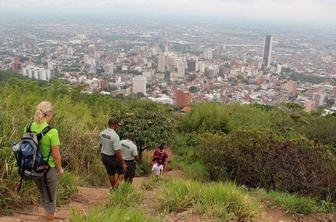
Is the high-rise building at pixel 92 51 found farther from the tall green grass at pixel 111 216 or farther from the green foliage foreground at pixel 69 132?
the tall green grass at pixel 111 216

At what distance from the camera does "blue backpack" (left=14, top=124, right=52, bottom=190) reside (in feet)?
11.4

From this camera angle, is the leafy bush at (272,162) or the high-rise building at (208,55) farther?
the high-rise building at (208,55)

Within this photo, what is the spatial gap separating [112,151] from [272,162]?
297 cm

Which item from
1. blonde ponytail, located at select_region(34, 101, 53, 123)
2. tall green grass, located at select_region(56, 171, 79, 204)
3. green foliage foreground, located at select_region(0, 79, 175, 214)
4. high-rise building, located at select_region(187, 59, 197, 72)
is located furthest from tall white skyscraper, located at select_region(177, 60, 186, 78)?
blonde ponytail, located at select_region(34, 101, 53, 123)

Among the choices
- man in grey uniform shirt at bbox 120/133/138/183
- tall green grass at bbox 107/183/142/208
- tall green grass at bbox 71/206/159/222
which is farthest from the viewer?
man in grey uniform shirt at bbox 120/133/138/183

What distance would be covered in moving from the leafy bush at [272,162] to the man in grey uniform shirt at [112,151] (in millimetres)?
2730

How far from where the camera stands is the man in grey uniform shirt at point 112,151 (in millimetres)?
4906

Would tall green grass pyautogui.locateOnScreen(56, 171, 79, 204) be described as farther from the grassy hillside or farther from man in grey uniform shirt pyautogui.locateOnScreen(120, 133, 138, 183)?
man in grey uniform shirt pyautogui.locateOnScreen(120, 133, 138, 183)

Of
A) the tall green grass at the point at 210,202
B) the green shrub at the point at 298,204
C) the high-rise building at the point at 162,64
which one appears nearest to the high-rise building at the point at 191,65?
the high-rise building at the point at 162,64

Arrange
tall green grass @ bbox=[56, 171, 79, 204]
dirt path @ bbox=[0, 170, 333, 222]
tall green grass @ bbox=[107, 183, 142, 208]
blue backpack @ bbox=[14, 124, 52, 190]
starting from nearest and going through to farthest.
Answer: blue backpack @ bbox=[14, 124, 52, 190] < dirt path @ bbox=[0, 170, 333, 222] < tall green grass @ bbox=[107, 183, 142, 208] < tall green grass @ bbox=[56, 171, 79, 204]

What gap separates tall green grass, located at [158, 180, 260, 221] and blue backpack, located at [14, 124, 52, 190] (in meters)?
1.42

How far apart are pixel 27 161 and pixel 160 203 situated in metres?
1.56

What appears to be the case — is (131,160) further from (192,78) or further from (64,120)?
(192,78)

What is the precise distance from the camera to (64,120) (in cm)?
673
